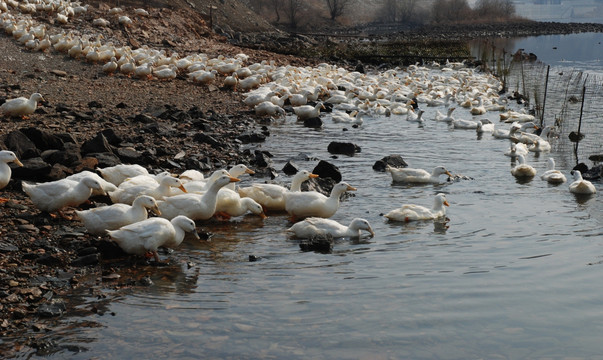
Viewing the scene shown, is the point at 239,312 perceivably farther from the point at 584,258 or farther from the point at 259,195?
the point at 584,258

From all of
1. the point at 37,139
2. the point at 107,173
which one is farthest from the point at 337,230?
the point at 37,139

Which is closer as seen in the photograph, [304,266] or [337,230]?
[304,266]

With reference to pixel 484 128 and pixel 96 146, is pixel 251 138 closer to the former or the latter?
pixel 96 146

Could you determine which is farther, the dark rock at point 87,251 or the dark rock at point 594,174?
the dark rock at point 594,174

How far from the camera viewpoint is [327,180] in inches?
466

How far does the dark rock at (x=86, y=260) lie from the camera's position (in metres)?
7.45

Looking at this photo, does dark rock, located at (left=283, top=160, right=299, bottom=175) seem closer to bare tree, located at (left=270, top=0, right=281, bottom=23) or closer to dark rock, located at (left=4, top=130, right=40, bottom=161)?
dark rock, located at (left=4, top=130, right=40, bottom=161)

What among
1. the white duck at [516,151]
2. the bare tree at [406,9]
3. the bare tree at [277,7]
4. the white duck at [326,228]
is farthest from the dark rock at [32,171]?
the bare tree at [406,9]

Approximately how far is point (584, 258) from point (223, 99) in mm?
14315

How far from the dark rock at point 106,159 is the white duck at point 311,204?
2.97 meters

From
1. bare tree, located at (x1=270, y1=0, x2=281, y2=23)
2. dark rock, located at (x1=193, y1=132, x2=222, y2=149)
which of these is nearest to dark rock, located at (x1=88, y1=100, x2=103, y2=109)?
dark rock, located at (x1=193, y1=132, x2=222, y2=149)

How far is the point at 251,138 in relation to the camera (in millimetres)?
15766

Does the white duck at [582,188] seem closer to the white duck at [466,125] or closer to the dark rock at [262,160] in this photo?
the dark rock at [262,160]

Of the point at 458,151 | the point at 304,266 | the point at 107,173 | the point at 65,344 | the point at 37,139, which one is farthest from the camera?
the point at 458,151
